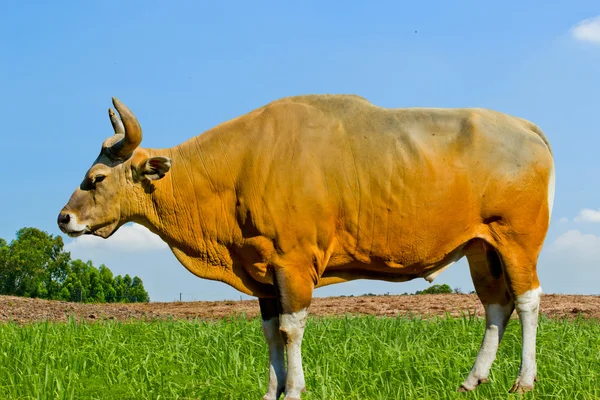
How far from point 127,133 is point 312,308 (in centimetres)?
868

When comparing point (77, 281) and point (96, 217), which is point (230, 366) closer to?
point (96, 217)

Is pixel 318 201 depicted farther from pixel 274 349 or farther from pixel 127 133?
pixel 127 133

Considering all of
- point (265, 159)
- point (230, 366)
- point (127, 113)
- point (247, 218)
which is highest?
point (127, 113)

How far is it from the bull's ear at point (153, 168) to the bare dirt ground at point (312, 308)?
22.9ft

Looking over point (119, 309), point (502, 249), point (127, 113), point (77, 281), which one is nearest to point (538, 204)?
point (502, 249)

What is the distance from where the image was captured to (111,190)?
4.79 m

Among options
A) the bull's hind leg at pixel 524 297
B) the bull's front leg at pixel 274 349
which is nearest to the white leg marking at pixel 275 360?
the bull's front leg at pixel 274 349

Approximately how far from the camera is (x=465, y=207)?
491cm

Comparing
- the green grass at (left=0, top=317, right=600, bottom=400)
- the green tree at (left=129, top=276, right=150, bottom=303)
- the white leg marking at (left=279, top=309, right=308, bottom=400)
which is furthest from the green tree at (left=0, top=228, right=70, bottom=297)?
the white leg marking at (left=279, top=309, right=308, bottom=400)

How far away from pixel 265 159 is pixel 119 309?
1017 centimetres

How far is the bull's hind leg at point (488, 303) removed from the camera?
17.3ft

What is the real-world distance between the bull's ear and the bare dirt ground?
698cm

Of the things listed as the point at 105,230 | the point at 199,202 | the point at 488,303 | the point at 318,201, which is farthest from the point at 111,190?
the point at 488,303

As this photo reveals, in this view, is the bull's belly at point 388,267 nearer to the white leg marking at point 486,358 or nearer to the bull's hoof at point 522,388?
the white leg marking at point 486,358
